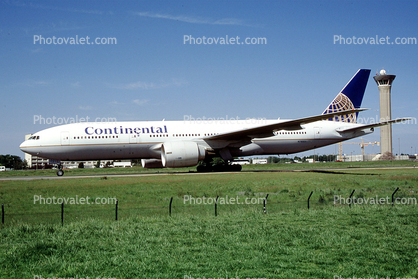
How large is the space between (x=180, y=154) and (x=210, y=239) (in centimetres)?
1811

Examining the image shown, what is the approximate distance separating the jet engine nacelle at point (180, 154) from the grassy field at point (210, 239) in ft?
32.9

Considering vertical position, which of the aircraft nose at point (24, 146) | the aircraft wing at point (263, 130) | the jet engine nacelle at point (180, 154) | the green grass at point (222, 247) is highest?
the aircraft wing at point (263, 130)

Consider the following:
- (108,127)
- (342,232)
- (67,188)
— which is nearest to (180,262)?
(342,232)

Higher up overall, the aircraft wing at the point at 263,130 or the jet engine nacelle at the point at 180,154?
the aircraft wing at the point at 263,130

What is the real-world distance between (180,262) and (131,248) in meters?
1.84

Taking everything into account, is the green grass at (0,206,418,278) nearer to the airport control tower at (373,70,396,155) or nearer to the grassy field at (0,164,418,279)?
the grassy field at (0,164,418,279)

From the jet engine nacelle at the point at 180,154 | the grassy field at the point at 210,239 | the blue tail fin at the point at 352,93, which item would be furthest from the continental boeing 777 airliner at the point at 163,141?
the grassy field at the point at 210,239

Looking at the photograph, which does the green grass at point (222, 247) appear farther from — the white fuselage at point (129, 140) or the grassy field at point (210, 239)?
the white fuselage at point (129, 140)

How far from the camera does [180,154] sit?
28.2 m

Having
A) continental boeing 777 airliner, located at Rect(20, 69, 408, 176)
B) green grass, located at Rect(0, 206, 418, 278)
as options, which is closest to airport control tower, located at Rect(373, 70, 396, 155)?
continental boeing 777 airliner, located at Rect(20, 69, 408, 176)

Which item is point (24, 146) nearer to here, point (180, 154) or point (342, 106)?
point (180, 154)

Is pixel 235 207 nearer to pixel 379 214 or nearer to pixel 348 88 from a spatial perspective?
pixel 379 214

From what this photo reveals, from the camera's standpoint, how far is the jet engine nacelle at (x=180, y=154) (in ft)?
92.1

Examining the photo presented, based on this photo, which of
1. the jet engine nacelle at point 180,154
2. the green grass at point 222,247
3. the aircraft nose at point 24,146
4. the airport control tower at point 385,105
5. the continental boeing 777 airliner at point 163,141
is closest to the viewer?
the green grass at point 222,247
